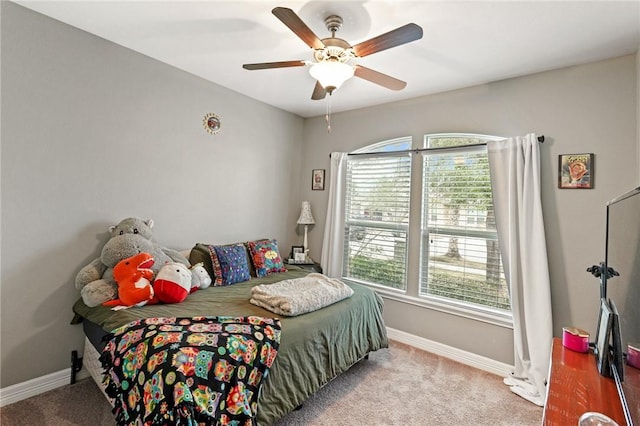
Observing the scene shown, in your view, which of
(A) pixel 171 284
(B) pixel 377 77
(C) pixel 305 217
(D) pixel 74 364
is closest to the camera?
(B) pixel 377 77

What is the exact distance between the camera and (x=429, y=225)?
10.2 feet

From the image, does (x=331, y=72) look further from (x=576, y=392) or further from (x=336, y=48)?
(x=576, y=392)

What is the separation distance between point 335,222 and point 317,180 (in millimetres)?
654

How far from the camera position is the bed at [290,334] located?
1728mm

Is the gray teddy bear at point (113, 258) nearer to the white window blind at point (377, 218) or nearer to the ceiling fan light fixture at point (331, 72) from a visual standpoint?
the ceiling fan light fixture at point (331, 72)

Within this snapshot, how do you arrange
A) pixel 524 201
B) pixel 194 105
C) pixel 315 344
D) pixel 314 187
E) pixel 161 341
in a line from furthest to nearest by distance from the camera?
pixel 314 187, pixel 194 105, pixel 524 201, pixel 315 344, pixel 161 341

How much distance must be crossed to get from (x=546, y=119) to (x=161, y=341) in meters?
3.11

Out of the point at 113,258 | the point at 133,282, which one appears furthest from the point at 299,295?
the point at 113,258

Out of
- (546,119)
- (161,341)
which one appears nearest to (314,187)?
(546,119)

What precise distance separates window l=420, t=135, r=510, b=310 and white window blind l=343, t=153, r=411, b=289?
241 mm

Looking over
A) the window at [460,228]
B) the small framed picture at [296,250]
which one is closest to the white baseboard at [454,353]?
the window at [460,228]

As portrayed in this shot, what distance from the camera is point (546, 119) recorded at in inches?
97.7

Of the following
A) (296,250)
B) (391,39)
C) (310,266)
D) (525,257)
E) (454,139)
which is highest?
(391,39)

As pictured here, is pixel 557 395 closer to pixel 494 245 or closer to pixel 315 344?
pixel 315 344
